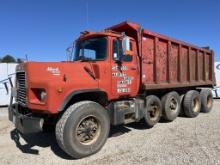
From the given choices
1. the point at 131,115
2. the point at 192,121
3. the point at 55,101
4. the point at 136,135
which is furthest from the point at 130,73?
the point at 192,121

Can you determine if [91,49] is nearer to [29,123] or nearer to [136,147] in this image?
[29,123]

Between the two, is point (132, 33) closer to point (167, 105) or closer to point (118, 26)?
point (118, 26)

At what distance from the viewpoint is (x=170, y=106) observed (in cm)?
957

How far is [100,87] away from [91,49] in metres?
1.24

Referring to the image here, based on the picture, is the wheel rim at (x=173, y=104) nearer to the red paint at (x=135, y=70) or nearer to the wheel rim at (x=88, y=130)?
the red paint at (x=135, y=70)

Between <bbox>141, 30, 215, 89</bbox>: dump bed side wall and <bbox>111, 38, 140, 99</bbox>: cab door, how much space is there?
1.41ft

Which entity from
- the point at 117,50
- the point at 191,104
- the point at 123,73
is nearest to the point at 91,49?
the point at 117,50

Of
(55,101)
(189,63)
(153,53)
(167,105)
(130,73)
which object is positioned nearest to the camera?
(55,101)

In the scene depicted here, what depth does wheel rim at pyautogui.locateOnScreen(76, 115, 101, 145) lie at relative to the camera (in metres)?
5.88

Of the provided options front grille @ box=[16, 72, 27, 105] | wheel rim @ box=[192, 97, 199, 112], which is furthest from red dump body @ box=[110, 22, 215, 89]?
front grille @ box=[16, 72, 27, 105]

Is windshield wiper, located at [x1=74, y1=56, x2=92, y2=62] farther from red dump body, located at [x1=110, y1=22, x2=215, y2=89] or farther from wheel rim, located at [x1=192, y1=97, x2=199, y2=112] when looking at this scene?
wheel rim, located at [x1=192, y1=97, x2=199, y2=112]

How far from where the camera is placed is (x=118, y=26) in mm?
8031

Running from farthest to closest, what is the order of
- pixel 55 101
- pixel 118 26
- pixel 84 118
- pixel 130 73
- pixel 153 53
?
pixel 153 53, pixel 118 26, pixel 130 73, pixel 84 118, pixel 55 101

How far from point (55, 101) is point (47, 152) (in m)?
1.46
